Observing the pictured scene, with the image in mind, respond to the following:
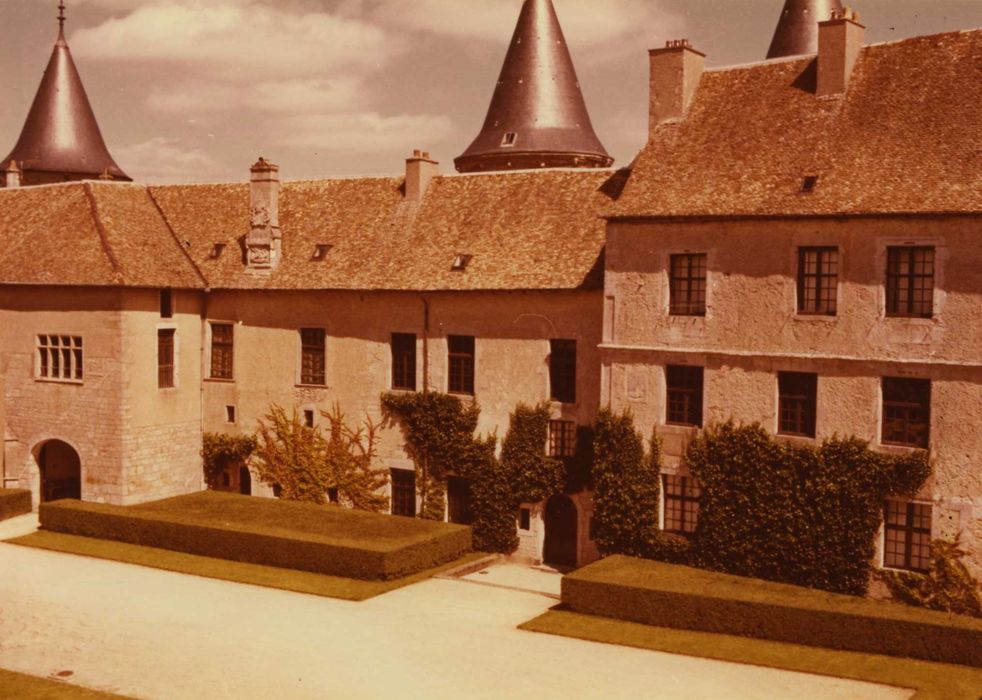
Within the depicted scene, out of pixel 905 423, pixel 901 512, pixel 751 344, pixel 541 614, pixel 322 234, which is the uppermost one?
pixel 322 234

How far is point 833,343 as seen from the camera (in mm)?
27312

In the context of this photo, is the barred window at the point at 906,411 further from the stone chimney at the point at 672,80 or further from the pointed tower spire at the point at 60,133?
the pointed tower spire at the point at 60,133

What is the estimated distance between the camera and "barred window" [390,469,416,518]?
120 feet

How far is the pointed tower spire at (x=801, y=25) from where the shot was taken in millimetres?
46438

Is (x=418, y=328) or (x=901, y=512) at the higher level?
(x=418, y=328)

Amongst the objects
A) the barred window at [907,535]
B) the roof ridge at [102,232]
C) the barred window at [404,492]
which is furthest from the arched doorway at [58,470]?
the barred window at [907,535]

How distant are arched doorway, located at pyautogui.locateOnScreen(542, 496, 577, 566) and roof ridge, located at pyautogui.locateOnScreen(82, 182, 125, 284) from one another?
654 inches

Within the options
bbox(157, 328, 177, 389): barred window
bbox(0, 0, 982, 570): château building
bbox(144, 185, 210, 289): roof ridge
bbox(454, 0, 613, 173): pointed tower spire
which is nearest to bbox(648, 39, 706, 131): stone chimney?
bbox(0, 0, 982, 570): château building

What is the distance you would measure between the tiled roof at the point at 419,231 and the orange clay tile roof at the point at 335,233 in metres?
0.05

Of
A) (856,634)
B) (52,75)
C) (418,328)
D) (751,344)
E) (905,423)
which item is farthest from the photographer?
(52,75)

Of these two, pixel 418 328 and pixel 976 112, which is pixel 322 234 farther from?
pixel 976 112

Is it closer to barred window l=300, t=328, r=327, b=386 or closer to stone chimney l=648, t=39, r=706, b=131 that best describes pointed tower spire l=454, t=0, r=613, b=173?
barred window l=300, t=328, r=327, b=386

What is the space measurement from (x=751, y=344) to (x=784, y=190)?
4.14 m

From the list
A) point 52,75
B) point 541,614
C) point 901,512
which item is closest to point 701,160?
point 901,512
